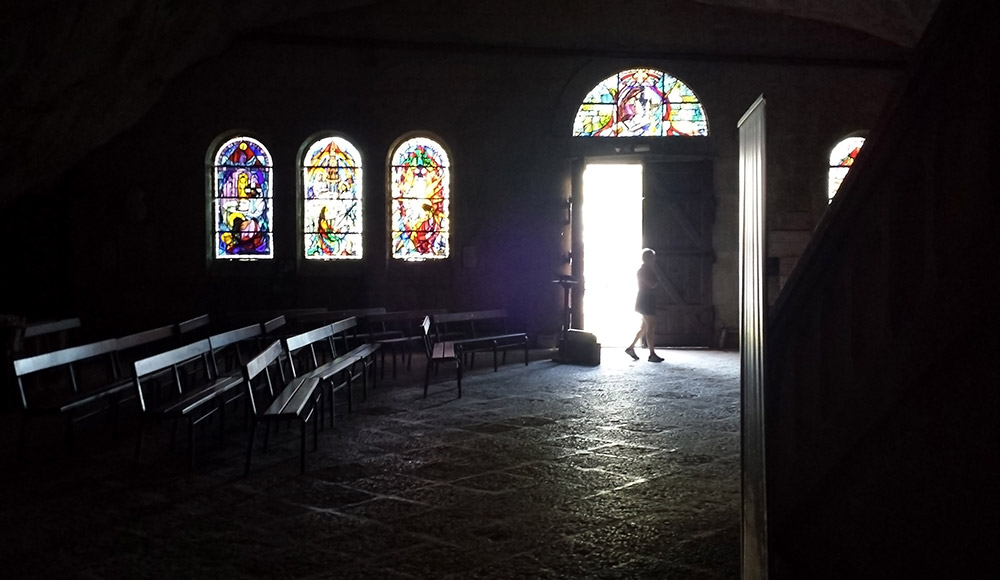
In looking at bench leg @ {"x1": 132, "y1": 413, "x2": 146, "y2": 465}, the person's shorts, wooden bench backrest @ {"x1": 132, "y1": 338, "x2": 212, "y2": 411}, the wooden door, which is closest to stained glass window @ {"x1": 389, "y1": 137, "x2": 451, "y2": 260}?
the wooden door

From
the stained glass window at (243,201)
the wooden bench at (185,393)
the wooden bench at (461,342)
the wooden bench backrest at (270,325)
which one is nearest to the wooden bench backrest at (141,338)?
the wooden bench at (185,393)

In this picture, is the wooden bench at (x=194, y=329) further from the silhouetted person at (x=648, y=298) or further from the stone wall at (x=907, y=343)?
the stone wall at (x=907, y=343)

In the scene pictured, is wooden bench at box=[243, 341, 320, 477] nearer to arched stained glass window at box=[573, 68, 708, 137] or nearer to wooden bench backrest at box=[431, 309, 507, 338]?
wooden bench backrest at box=[431, 309, 507, 338]

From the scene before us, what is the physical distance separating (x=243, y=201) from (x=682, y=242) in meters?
5.97

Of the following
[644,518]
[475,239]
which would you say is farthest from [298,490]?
[475,239]

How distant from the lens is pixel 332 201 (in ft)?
36.8

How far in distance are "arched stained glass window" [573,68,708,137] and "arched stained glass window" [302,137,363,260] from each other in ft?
10.2

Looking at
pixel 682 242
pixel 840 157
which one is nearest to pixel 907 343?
pixel 682 242

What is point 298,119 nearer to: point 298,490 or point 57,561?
point 298,490

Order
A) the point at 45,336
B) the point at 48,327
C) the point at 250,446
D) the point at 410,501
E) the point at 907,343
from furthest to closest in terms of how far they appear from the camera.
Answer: the point at 45,336 → the point at 48,327 → the point at 250,446 → the point at 410,501 → the point at 907,343

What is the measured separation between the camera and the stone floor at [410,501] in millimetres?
3402

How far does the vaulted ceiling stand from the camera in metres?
7.36

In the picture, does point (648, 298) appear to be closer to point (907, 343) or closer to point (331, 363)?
point (331, 363)

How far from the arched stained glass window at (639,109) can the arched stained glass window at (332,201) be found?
10.2ft
